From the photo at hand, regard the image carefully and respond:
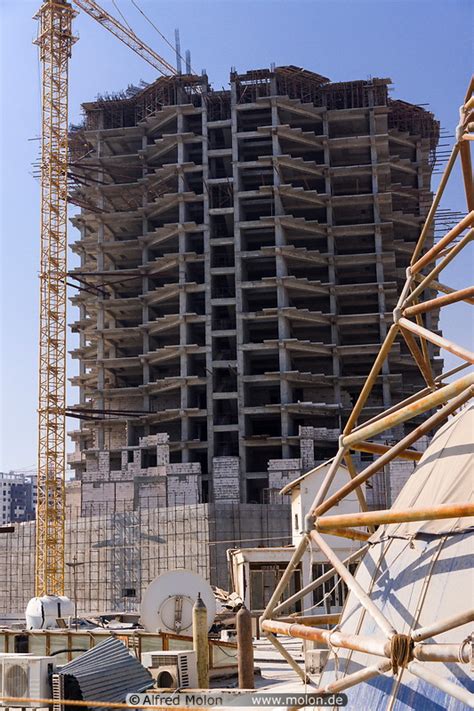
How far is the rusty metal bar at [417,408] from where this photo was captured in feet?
38.6

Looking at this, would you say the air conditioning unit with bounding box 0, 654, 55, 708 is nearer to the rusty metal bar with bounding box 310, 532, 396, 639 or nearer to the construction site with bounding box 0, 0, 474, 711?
the rusty metal bar with bounding box 310, 532, 396, 639

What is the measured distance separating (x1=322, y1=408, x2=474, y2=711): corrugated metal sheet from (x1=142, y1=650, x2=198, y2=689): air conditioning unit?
1229 centimetres

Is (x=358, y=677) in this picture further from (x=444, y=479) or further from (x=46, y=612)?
(x=46, y=612)

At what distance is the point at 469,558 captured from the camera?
1166 centimetres

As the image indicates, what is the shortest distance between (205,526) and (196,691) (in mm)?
45520

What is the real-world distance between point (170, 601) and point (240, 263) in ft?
209

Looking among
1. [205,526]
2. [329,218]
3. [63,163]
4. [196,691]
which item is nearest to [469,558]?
[196,691]

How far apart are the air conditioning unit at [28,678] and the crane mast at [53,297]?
52611 millimetres

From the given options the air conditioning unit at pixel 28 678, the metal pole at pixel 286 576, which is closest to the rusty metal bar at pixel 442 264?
the metal pole at pixel 286 576

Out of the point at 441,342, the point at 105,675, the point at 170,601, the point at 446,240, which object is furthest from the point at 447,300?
the point at 170,601

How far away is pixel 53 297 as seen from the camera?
8125cm

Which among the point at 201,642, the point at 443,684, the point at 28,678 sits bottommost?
the point at 28,678

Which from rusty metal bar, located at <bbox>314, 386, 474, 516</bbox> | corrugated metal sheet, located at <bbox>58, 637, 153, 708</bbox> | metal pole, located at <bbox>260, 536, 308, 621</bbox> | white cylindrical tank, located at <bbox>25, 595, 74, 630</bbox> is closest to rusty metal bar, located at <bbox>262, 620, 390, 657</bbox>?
metal pole, located at <bbox>260, 536, 308, 621</bbox>

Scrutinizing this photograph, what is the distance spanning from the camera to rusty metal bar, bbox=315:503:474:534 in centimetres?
1036
